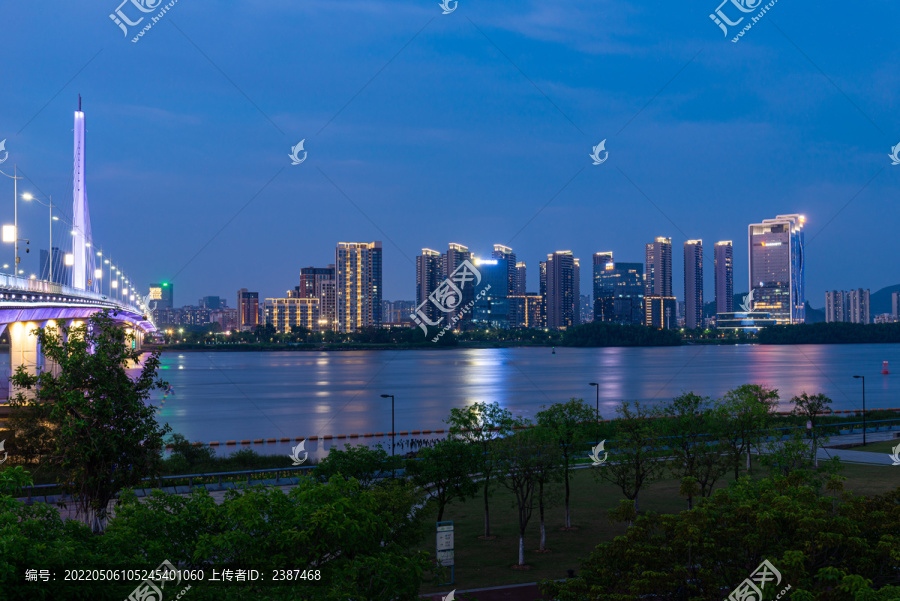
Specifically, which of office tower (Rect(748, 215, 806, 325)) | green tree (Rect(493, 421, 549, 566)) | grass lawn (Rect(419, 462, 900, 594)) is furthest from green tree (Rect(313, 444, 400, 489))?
office tower (Rect(748, 215, 806, 325))

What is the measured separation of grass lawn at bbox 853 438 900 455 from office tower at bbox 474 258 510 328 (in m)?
135

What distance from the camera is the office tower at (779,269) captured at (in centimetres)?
18562

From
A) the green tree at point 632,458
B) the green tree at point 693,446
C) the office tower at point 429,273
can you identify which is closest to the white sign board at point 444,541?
the green tree at point 632,458

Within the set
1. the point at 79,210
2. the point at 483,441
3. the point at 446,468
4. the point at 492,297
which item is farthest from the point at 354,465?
the point at 492,297

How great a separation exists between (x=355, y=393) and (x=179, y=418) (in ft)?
64.5

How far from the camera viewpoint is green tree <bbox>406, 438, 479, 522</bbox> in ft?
53.2

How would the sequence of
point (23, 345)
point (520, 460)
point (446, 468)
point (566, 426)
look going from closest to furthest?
point (446, 468)
point (520, 460)
point (566, 426)
point (23, 345)

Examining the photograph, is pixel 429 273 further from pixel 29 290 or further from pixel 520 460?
pixel 520 460

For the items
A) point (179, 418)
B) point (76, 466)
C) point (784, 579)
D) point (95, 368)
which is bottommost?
point (179, 418)

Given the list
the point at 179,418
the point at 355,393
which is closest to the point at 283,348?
the point at 355,393

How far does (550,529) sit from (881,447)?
19.2 meters

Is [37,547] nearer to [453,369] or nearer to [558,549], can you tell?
[558,549]

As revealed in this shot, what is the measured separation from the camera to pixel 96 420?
35.8 feet

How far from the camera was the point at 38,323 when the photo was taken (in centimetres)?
3569
